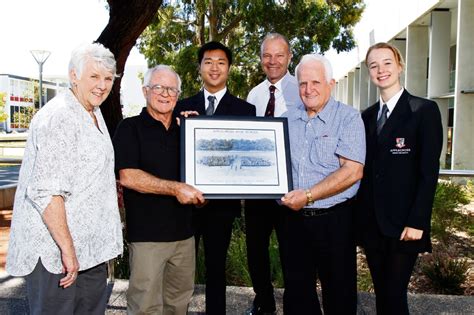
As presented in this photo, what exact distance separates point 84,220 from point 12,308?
2.15 metres

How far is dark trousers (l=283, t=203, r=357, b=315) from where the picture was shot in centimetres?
325

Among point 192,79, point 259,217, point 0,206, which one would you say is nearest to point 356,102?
point 192,79

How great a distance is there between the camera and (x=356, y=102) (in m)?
40.1

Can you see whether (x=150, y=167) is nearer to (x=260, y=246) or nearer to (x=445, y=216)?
(x=260, y=246)

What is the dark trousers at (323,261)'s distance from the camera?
10.7 ft

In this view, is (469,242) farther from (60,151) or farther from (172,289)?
(60,151)

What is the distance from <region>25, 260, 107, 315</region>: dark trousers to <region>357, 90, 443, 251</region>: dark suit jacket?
67.5 inches

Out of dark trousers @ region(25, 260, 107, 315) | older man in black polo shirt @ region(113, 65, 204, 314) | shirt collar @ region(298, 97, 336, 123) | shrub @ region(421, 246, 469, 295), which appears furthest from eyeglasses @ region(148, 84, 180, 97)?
shrub @ region(421, 246, 469, 295)

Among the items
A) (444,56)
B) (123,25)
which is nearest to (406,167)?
(123,25)

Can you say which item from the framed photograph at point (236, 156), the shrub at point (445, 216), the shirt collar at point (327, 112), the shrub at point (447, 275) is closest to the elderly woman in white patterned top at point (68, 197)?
the framed photograph at point (236, 156)

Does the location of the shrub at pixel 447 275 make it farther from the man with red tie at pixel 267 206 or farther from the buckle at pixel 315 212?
the buckle at pixel 315 212

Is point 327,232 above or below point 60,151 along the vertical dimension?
below

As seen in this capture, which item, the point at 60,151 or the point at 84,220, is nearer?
the point at 60,151

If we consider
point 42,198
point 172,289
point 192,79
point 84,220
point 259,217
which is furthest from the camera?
point 192,79
